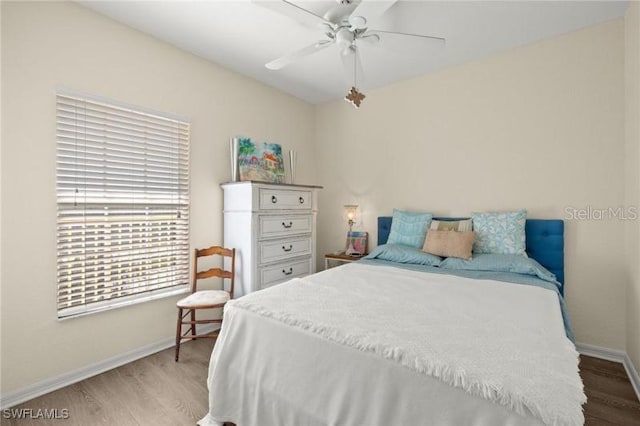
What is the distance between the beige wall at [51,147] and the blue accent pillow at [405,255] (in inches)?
69.7

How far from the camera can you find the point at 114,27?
237 cm

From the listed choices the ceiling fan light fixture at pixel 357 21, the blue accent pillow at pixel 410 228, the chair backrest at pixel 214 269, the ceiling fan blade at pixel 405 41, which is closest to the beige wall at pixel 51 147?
the chair backrest at pixel 214 269

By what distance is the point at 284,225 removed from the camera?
3.17m

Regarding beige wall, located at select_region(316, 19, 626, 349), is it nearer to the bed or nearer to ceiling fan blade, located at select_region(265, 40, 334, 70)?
the bed

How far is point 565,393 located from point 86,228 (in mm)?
2814

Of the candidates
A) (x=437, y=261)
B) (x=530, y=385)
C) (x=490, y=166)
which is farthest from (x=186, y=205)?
(x=490, y=166)

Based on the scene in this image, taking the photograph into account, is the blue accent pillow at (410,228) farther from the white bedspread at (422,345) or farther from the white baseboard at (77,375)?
the white baseboard at (77,375)

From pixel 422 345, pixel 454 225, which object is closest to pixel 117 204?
pixel 422 345

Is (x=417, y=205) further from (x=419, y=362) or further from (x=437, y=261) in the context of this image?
(x=419, y=362)

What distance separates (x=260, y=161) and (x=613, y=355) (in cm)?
361

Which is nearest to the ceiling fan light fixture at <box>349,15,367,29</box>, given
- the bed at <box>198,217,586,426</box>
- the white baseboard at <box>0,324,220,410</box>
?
the bed at <box>198,217,586,426</box>

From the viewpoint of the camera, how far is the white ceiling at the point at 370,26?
2.22 metres

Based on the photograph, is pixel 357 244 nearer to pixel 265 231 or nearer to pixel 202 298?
pixel 265 231

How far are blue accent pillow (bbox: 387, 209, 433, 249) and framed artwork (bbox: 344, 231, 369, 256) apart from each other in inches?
23.6
